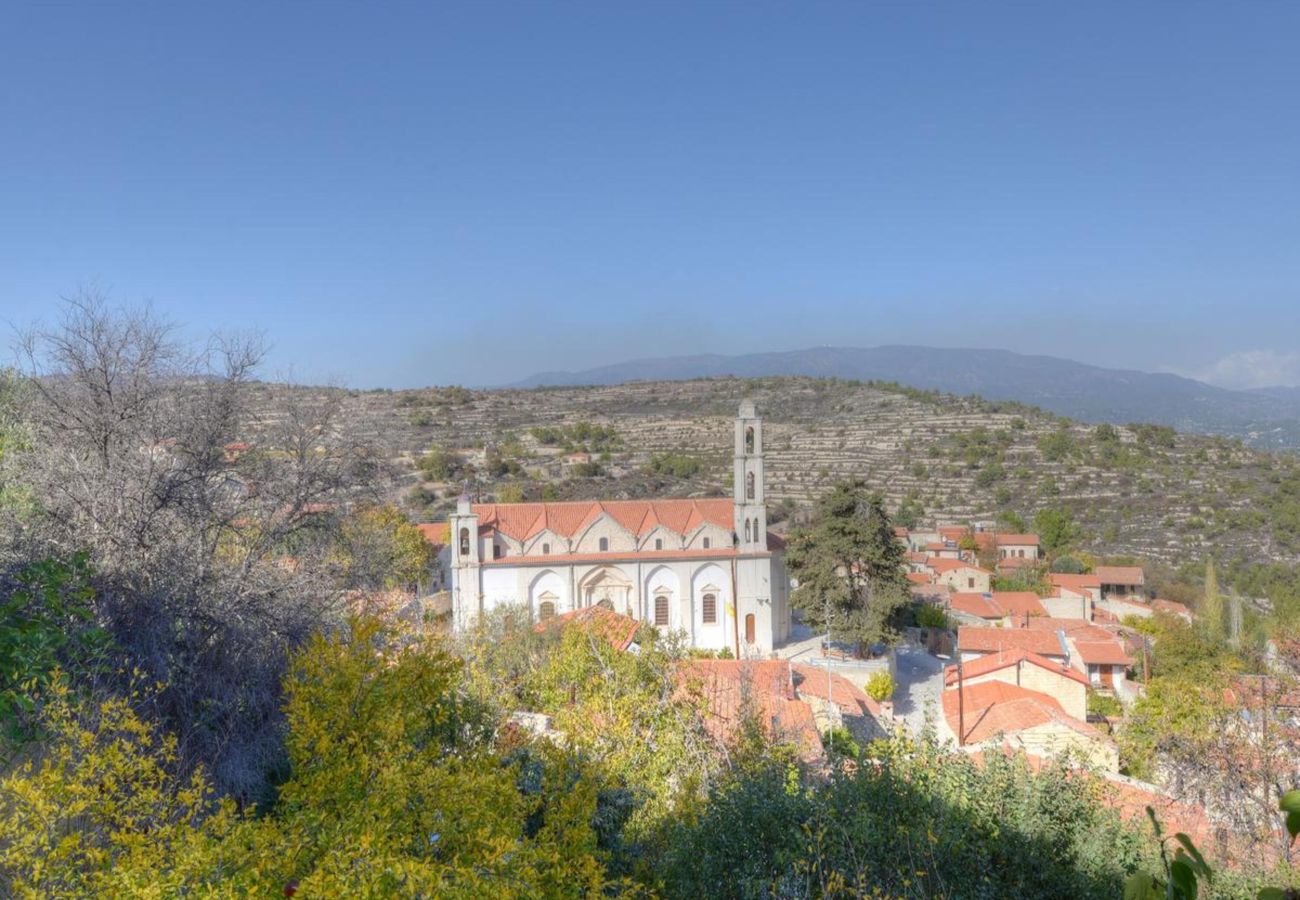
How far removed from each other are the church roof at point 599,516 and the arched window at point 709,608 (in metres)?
2.63

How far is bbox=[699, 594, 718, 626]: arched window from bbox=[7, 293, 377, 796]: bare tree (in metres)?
18.6

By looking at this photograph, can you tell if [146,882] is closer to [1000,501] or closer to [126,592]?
[126,592]

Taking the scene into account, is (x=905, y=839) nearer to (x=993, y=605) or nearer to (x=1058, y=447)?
(x=993, y=605)

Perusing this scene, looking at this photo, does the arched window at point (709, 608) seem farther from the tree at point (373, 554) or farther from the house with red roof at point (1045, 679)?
the house with red roof at point (1045, 679)

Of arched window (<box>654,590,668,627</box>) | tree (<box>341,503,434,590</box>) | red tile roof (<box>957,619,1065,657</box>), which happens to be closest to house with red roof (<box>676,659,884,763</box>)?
tree (<box>341,503,434,590</box>)

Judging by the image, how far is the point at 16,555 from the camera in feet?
23.6

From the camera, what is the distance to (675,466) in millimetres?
62062

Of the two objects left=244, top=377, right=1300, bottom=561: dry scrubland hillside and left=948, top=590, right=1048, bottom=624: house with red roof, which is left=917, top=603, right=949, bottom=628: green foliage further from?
left=244, top=377, right=1300, bottom=561: dry scrubland hillside

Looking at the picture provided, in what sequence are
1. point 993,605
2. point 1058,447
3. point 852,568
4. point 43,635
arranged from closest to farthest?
point 43,635
point 852,568
point 993,605
point 1058,447

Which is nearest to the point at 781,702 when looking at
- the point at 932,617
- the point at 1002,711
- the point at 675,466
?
the point at 1002,711

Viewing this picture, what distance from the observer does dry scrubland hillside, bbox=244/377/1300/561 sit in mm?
52438

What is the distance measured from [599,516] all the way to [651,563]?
264cm

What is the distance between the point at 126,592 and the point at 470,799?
5.10 metres

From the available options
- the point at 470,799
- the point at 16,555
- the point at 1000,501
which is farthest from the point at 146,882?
the point at 1000,501
